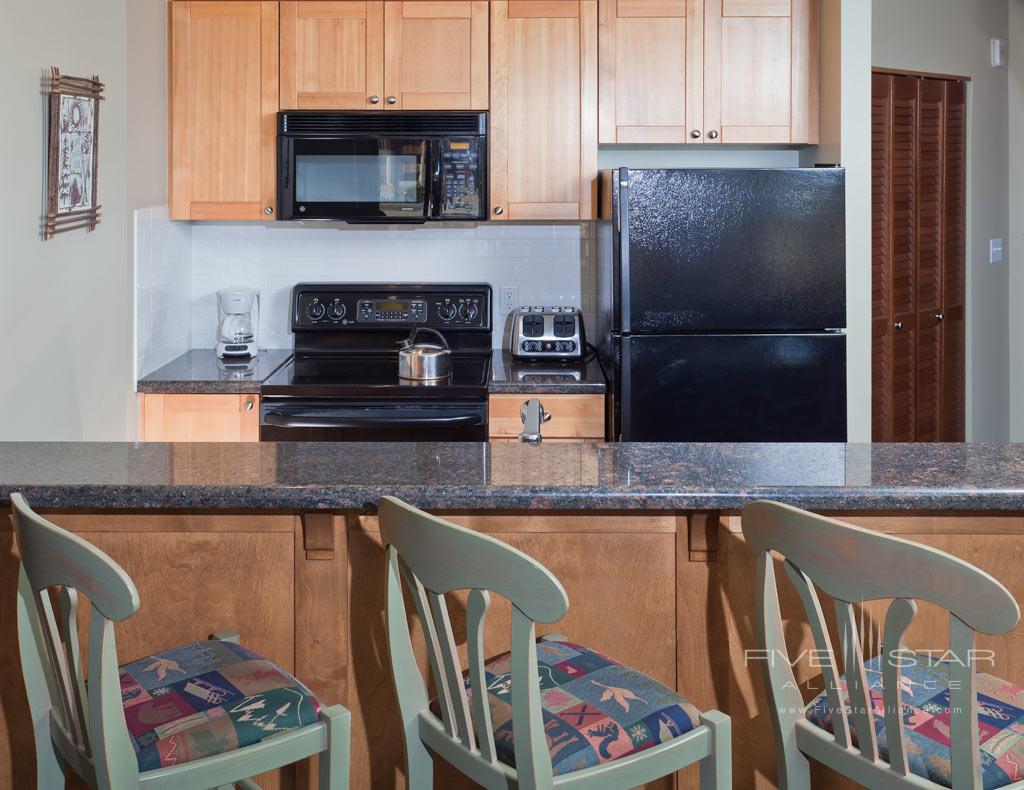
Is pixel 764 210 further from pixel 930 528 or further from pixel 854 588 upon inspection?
pixel 854 588

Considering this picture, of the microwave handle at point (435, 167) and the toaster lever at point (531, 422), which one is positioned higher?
the microwave handle at point (435, 167)

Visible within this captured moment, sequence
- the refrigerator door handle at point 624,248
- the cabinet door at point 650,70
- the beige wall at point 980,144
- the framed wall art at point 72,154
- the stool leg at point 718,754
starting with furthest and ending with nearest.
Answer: the beige wall at point 980,144, the cabinet door at point 650,70, the refrigerator door handle at point 624,248, the framed wall art at point 72,154, the stool leg at point 718,754

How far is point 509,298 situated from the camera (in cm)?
448

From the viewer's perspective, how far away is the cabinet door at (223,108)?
4027 mm

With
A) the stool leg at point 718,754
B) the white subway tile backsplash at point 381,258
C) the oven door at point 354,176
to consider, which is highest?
the oven door at point 354,176

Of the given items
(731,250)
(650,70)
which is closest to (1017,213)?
(650,70)

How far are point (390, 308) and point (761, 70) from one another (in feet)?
5.08

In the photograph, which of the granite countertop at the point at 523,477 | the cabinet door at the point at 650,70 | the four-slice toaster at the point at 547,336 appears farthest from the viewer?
the four-slice toaster at the point at 547,336

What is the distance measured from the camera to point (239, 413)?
3.82 metres

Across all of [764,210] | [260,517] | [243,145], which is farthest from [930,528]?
[243,145]

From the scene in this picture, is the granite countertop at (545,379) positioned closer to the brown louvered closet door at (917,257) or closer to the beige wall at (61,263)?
the beige wall at (61,263)

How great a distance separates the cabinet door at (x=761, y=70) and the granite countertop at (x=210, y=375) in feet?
5.57

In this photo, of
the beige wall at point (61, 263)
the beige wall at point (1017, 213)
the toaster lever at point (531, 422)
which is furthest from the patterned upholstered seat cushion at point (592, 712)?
the beige wall at point (1017, 213)

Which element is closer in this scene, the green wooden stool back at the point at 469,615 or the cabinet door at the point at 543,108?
the green wooden stool back at the point at 469,615
